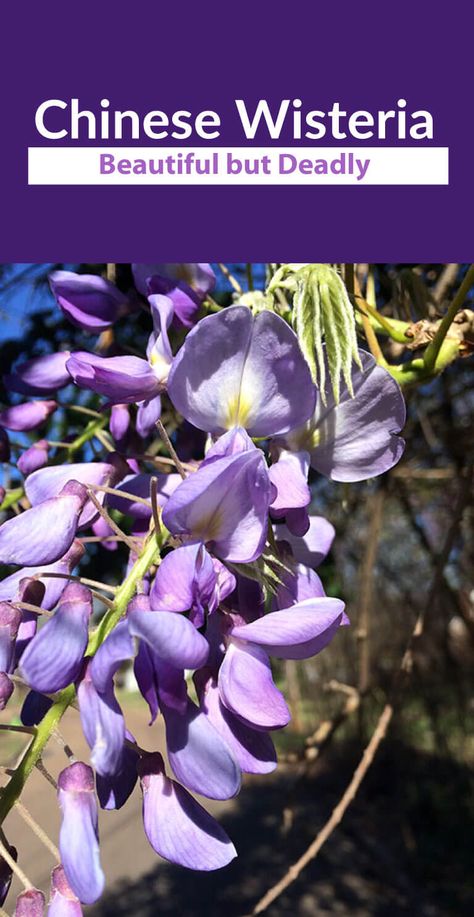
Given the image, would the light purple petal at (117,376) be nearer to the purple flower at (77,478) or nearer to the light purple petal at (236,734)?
the purple flower at (77,478)

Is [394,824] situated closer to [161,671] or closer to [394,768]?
[394,768]

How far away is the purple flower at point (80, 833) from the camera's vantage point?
15.5 inches

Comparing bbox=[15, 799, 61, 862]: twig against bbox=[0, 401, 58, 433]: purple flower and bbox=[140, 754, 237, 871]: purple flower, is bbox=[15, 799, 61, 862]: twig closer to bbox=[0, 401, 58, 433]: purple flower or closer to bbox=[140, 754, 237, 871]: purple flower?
→ bbox=[140, 754, 237, 871]: purple flower

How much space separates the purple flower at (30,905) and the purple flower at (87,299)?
0.48m

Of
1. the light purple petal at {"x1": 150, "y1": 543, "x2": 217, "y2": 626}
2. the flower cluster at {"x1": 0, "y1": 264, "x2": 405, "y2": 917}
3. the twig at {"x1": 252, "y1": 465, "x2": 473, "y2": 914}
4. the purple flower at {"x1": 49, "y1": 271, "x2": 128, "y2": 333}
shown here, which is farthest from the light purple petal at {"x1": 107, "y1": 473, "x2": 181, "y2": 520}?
the twig at {"x1": 252, "y1": 465, "x2": 473, "y2": 914}

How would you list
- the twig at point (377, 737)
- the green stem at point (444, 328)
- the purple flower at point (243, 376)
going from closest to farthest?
1. the purple flower at point (243, 376)
2. the green stem at point (444, 328)
3. the twig at point (377, 737)

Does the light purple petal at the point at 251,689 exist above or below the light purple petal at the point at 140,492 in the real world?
below

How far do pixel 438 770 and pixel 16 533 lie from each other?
16.1 feet

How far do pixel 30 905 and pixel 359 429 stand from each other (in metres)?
0.36

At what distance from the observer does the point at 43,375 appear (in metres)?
0.76

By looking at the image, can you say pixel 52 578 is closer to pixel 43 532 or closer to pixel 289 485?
pixel 43 532

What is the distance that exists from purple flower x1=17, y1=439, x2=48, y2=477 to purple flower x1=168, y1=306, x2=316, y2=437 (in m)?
0.25

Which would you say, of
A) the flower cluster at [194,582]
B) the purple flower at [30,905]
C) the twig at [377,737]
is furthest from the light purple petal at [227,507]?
the twig at [377,737]

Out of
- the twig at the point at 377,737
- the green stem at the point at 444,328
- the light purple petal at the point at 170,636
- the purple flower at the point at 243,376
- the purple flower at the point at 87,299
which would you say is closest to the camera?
the light purple petal at the point at 170,636
